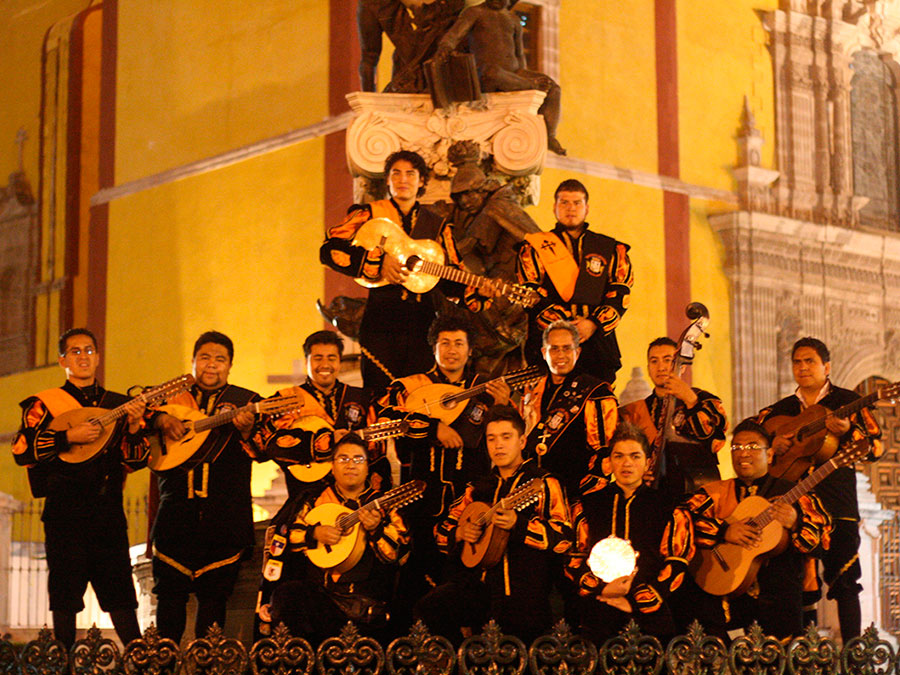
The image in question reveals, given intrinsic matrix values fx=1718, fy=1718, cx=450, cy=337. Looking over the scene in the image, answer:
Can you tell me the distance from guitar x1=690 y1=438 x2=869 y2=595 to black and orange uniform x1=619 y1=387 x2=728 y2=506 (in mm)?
705

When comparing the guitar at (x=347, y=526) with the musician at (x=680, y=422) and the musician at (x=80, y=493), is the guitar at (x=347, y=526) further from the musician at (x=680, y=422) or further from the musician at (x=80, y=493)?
the musician at (x=680, y=422)

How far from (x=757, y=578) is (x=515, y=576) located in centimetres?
111

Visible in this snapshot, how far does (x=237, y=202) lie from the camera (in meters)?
19.9

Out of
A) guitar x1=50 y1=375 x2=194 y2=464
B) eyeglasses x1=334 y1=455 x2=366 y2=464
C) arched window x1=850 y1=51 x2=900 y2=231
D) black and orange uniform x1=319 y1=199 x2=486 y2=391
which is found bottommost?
eyeglasses x1=334 y1=455 x2=366 y2=464

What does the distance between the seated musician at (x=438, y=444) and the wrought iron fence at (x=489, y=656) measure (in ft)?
3.30

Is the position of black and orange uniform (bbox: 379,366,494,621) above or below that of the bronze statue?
below

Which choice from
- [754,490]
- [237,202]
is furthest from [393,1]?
[237,202]

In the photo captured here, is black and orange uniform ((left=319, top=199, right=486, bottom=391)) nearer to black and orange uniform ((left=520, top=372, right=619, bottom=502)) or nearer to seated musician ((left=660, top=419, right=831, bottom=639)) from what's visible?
black and orange uniform ((left=520, top=372, right=619, bottom=502))

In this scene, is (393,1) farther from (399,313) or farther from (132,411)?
(132,411)

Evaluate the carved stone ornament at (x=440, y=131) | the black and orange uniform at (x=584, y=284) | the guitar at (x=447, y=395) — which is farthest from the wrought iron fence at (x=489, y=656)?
the carved stone ornament at (x=440, y=131)

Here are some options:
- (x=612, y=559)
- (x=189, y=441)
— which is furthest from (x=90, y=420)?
(x=612, y=559)

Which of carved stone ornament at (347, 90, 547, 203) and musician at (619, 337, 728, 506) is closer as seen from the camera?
musician at (619, 337, 728, 506)

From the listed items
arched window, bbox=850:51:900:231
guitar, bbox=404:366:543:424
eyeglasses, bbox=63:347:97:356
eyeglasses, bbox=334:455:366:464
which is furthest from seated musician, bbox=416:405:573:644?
arched window, bbox=850:51:900:231

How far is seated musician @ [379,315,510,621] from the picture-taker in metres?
7.74
